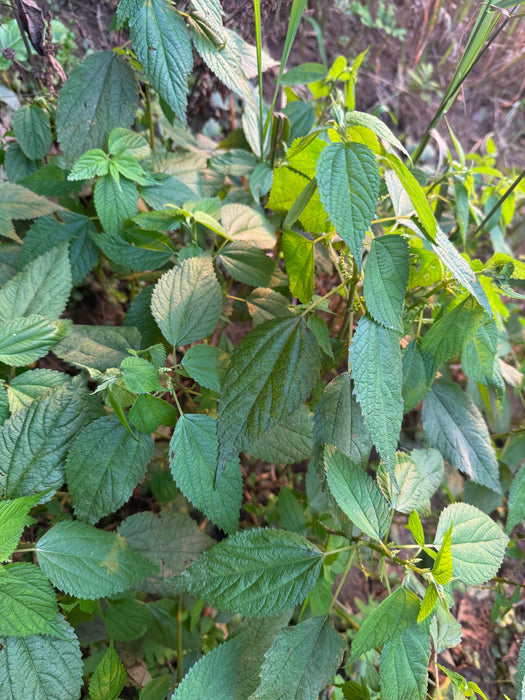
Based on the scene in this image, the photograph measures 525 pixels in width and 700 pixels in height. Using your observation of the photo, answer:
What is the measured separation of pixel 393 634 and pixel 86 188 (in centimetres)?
129

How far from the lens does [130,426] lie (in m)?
0.83

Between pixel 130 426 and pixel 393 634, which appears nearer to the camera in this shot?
pixel 393 634

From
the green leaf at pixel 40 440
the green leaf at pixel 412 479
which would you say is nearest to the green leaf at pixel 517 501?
the green leaf at pixel 412 479

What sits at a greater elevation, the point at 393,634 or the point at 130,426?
the point at 130,426

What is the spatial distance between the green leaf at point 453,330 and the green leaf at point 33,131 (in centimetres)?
103

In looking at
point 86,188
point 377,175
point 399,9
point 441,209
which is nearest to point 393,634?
point 377,175

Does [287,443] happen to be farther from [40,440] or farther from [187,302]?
[40,440]

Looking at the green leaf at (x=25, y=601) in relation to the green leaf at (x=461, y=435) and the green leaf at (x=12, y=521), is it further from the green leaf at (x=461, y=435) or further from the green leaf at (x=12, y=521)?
the green leaf at (x=461, y=435)

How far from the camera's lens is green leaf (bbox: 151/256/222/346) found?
89cm

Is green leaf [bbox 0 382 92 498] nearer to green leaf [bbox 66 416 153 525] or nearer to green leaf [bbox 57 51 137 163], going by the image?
green leaf [bbox 66 416 153 525]

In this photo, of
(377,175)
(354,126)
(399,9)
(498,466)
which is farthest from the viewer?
(399,9)

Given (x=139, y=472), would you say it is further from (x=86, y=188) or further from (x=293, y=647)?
(x=86, y=188)

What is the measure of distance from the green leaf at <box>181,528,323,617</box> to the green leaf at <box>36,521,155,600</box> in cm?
13

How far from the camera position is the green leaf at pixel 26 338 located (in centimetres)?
83
